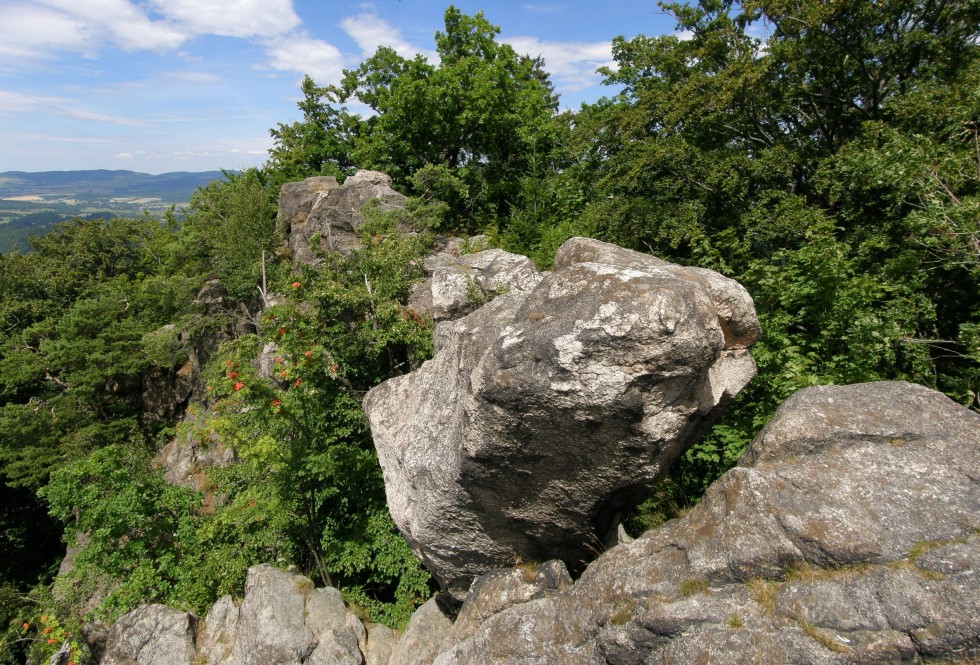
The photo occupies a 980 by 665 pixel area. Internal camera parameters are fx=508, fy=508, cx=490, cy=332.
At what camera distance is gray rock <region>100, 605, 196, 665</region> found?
9.23 m

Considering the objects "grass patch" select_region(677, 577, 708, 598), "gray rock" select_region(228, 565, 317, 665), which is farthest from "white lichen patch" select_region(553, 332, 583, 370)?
"gray rock" select_region(228, 565, 317, 665)

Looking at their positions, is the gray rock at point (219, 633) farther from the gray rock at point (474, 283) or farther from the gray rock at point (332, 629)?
the gray rock at point (474, 283)

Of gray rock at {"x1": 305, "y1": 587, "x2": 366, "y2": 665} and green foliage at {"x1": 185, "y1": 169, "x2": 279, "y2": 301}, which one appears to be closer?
gray rock at {"x1": 305, "y1": 587, "x2": 366, "y2": 665}

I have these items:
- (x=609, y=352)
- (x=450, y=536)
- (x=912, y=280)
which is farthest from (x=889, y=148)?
(x=450, y=536)

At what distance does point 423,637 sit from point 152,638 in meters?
5.40

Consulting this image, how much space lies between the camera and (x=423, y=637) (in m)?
8.30

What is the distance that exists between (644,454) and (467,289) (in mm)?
5700

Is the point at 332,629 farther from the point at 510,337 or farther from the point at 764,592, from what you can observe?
the point at 764,592

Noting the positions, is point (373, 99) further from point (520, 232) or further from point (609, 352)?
point (609, 352)

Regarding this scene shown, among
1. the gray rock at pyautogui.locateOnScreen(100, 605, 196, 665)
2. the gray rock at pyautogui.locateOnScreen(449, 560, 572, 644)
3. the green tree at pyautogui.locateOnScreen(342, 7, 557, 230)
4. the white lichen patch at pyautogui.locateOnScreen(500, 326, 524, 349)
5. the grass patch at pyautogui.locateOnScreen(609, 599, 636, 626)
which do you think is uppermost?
the green tree at pyautogui.locateOnScreen(342, 7, 557, 230)

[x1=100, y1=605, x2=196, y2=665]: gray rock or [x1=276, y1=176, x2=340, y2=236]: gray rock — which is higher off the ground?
[x1=276, y1=176, x2=340, y2=236]: gray rock

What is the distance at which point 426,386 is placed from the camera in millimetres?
8266

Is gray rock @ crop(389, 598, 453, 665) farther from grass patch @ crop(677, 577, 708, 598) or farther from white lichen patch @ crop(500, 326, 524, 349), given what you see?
white lichen patch @ crop(500, 326, 524, 349)

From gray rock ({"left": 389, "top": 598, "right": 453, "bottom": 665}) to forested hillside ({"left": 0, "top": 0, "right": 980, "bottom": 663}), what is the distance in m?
1.27
